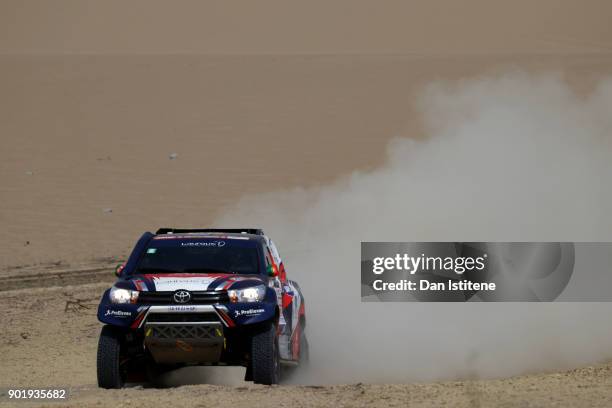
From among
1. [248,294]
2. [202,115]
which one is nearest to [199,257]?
[248,294]

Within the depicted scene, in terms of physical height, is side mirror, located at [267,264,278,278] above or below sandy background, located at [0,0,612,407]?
below

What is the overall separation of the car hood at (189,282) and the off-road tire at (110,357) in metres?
0.46

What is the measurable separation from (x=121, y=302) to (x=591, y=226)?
969 cm

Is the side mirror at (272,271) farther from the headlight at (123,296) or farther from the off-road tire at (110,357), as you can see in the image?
the off-road tire at (110,357)

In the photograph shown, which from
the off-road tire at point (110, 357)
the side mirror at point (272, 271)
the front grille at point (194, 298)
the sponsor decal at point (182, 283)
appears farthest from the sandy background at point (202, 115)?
the side mirror at point (272, 271)

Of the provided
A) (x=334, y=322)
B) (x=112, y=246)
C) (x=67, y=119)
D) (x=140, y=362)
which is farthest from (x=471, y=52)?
(x=140, y=362)

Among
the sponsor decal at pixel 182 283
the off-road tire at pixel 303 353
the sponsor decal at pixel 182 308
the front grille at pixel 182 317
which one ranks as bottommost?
the off-road tire at pixel 303 353

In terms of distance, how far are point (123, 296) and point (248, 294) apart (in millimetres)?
1107

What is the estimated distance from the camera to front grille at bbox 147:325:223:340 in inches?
399

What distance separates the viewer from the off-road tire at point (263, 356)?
10266 mm

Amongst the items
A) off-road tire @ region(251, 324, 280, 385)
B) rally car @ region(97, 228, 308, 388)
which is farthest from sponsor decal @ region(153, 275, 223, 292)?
off-road tire @ region(251, 324, 280, 385)

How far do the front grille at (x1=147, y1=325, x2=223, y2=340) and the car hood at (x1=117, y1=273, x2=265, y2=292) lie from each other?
0.35 m

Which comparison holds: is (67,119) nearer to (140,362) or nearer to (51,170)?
(51,170)

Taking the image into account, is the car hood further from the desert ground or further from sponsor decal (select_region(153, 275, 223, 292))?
the desert ground
